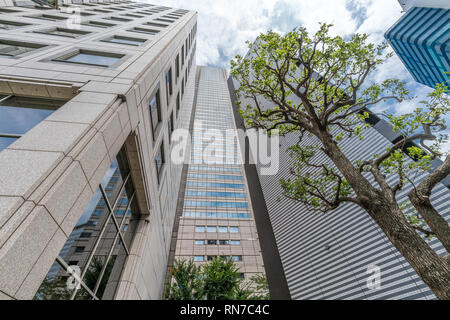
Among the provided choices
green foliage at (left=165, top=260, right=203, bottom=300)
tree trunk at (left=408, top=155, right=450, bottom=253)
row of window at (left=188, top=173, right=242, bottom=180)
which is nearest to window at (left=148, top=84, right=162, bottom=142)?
tree trunk at (left=408, top=155, right=450, bottom=253)

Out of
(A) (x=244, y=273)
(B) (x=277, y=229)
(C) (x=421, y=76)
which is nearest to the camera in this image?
(A) (x=244, y=273)

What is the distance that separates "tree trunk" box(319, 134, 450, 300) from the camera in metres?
3.30

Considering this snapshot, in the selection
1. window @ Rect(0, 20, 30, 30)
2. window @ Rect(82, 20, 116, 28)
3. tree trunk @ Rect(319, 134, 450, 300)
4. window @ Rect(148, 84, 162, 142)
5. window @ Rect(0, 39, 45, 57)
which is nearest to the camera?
tree trunk @ Rect(319, 134, 450, 300)

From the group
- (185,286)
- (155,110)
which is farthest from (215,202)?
(155,110)

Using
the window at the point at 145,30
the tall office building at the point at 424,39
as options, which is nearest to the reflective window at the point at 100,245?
the window at the point at 145,30

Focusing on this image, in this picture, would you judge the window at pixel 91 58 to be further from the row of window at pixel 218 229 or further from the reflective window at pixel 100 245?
the row of window at pixel 218 229

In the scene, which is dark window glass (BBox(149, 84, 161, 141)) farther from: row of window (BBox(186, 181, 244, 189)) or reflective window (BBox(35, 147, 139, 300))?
row of window (BBox(186, 181, 244, 189))

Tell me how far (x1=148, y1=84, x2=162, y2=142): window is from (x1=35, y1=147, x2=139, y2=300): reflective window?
107 inches

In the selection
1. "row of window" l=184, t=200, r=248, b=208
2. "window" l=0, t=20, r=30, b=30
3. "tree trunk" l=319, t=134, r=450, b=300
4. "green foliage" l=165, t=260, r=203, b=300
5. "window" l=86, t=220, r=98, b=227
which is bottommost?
"tree trunk" l=319, t=134, r=450, b=300

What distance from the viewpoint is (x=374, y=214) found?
4.75m

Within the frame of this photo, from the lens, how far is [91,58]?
8.26m
